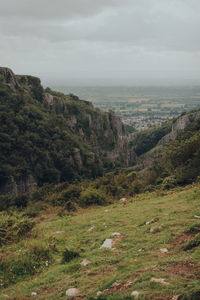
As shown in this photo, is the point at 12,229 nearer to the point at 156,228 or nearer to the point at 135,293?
the point at 156,228

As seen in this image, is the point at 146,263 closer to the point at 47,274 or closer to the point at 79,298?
the point at 79,298

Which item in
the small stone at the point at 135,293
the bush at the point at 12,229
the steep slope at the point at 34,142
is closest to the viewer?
the small stone at the point at 135,293

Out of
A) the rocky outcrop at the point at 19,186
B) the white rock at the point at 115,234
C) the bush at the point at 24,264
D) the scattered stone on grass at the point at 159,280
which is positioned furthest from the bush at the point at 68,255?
the rocky outcrop at the point at 19,186

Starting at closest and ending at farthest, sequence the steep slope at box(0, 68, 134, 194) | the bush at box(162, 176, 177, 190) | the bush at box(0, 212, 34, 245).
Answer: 1. the bush at box(0, 212, 34, 245)
2. the bush at box(162, 176, 177, 190)
3. the steep slope at box(0, 68, 134, 194)

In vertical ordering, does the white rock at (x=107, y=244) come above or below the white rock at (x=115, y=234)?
above

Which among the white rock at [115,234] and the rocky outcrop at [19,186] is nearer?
the white rock at [115,234]

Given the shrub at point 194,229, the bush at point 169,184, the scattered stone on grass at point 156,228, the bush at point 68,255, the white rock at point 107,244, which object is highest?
the shrub at point 194,229

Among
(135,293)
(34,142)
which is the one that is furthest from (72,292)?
(34,142)

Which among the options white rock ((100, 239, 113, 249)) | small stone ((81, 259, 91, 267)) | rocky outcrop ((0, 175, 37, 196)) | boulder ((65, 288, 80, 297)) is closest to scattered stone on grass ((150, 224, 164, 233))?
white rock ((100, 239, 113, 249))

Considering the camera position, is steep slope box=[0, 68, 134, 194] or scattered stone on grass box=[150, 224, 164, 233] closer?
scattered stone on grass box=[150, 224, 164, 233]

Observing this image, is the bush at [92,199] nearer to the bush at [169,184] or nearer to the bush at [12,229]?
the bush at [169,184]

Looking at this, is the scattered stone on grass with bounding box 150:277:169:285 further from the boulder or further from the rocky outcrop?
Result: the rocky outcrop

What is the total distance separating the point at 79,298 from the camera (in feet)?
22.2

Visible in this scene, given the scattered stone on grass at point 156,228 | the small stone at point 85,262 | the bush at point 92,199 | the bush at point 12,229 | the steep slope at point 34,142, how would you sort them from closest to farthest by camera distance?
the small stone at point 85,262, the scattered stone on grass at point 156,228, the bush at point 12,229, the bush at point 92,199, the steep slope at point 34,142
